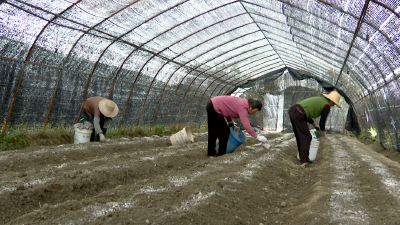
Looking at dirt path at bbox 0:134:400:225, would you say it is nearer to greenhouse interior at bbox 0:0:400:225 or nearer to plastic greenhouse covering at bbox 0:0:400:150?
greenhouse interior at bbox 0:0:400:225

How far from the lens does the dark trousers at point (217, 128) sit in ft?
17.4

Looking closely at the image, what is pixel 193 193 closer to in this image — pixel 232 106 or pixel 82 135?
pixel 232 106

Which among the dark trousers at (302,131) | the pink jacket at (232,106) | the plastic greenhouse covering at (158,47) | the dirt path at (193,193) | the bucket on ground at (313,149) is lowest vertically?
the dirt path at (193,193)

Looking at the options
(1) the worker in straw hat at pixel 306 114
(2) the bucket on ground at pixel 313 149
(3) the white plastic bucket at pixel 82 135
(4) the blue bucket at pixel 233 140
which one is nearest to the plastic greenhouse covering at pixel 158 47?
(3) the white plastic bucket at pixel 82 135

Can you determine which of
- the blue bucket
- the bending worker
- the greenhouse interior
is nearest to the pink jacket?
the bending worker

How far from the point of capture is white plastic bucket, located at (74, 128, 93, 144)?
21.0ft

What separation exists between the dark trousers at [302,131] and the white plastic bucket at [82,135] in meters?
4.14

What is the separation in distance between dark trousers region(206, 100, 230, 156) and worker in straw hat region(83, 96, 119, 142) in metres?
2.12

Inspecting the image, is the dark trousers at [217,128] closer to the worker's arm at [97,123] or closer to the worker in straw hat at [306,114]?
the worker in straw hat at [306,114]

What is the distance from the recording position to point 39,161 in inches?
182

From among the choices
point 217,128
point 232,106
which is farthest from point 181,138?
point 232,106

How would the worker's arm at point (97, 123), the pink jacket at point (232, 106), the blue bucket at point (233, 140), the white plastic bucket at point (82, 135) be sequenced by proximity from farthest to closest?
the white plastic bucket at point (82, 135) → the worker's arm at point (97, 123) → the blue bucket at point (233, 140) → the pink jacket at point (232, 106)

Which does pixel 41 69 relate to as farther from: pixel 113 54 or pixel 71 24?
pixel 113 54

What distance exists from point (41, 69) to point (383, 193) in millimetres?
6648
